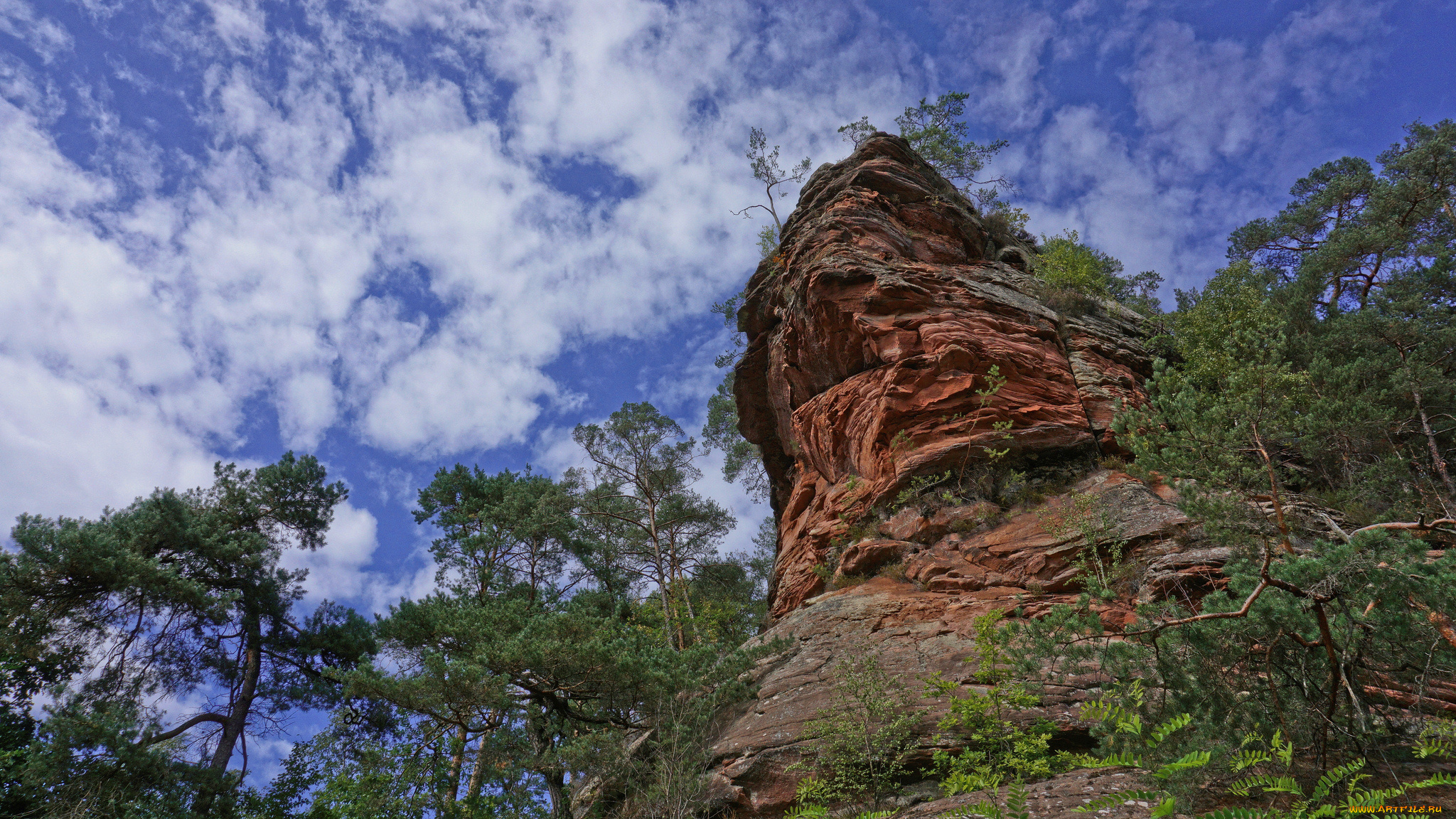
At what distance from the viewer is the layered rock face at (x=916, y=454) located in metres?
8.48

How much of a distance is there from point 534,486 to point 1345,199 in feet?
83.6

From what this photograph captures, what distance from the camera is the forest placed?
4766mm

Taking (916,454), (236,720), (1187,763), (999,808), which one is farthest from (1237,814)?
(236,720)

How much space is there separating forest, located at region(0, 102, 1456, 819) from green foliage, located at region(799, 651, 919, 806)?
4 cm

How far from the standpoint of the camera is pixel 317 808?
37.3ft

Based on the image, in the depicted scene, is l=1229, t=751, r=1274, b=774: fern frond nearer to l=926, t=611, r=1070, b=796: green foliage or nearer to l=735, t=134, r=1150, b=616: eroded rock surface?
l=926, t=611, r=1070, b=796: green foliage

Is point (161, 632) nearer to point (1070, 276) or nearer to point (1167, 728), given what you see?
point (1167, 728)

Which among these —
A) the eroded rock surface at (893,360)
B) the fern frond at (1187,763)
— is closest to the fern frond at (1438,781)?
the fern frond at (1187,763)

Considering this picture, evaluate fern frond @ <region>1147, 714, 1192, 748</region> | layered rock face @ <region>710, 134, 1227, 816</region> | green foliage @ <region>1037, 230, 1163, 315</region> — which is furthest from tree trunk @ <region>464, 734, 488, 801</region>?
green foliage @ <region>1037, 230, 1163, 315</region>

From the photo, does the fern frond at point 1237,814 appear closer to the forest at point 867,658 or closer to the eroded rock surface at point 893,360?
the forest at point 867,658

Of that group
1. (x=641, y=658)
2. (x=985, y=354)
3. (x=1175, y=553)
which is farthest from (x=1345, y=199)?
(x=641, y=658)

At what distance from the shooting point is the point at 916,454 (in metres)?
12.3

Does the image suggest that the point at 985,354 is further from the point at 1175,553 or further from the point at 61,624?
the point at 61,624

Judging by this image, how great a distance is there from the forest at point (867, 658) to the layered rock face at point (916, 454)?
1.88 feet
